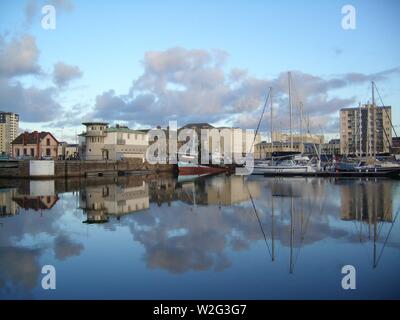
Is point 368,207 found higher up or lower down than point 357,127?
lower down

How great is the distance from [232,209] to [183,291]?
48.1ft

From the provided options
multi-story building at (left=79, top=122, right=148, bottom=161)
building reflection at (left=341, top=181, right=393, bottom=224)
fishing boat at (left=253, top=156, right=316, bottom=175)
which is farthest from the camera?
multi-story building at (left=79, top=122, right=148, bottom=161)

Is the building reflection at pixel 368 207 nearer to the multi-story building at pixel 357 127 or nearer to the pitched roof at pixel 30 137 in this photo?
the pitched roof at pixel 30 137

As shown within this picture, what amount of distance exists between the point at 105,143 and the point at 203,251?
194 feet

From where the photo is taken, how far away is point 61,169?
177 feet

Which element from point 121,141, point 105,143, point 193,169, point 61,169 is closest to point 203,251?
point 61,169

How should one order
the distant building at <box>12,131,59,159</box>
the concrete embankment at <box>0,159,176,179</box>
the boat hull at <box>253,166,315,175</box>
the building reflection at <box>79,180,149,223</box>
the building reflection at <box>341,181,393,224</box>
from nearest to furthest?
the building reflection at <box>341,181,393,224</box>, the building reflection at <box>79,180,149,223</box>, the concrete embankment at <box>0,159,176,179</box>, the boat hull at <box>253,166,315,175</box>, the distant building at <box>12,131,59,159</box>

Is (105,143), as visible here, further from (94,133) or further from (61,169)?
(61,169)

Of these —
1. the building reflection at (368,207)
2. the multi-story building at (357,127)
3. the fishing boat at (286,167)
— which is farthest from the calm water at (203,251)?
Result: the multi-story building at (357,127)

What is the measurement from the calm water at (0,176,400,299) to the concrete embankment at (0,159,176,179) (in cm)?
3003

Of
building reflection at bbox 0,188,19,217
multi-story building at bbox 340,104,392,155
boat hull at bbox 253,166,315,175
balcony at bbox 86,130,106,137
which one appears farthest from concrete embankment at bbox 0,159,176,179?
multi-story building at bbox 340,104,392,155

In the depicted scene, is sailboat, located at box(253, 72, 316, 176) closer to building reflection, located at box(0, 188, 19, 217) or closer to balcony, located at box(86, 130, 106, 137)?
balcony, located at box(86, 130, 106, 137)

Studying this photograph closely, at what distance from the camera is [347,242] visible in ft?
46.2

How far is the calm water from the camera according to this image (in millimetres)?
9320
